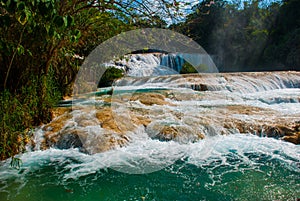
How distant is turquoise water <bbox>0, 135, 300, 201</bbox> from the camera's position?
2.66 metres

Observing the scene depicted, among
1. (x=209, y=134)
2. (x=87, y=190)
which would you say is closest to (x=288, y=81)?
(x=209, y=134)

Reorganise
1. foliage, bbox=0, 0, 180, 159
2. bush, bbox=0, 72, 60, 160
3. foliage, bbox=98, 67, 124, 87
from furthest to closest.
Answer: foliage, bbox=98, 67, 124, 87, bush, bbox=0, 72, 60, 160, foliage, bbox=0, 0, 180, 159

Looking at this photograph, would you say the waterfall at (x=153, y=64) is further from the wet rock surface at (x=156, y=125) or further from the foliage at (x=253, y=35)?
the wet rock surface at (x=156, y=125)

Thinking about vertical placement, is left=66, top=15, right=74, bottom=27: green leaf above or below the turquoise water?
above

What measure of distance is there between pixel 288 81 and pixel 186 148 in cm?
904

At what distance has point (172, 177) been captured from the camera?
309 cm

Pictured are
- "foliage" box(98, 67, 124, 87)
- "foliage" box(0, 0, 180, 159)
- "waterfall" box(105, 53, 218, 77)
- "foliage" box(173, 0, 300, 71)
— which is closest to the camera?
"foliage" box(0, 0, 180, 159)

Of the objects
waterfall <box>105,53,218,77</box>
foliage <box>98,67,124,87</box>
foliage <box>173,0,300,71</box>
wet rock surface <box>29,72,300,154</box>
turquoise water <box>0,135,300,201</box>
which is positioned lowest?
turquoise water <box>0,135,300,201</box>

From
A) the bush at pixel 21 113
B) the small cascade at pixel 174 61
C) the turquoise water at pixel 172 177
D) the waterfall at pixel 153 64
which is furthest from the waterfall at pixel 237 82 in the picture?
the small cascade at pixel 174 61

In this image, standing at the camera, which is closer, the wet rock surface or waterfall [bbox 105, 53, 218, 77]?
the wet rock surface

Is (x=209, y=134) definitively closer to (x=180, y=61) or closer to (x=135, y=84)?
(x=135, y=84)

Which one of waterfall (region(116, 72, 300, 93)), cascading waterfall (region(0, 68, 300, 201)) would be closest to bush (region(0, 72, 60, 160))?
cascading waterfall (region(0, 68, 300, 201))

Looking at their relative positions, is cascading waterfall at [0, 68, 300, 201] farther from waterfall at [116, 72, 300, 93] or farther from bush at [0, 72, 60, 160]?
waterfall at [116, 72, 300, 93]

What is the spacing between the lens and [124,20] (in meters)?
3.57
